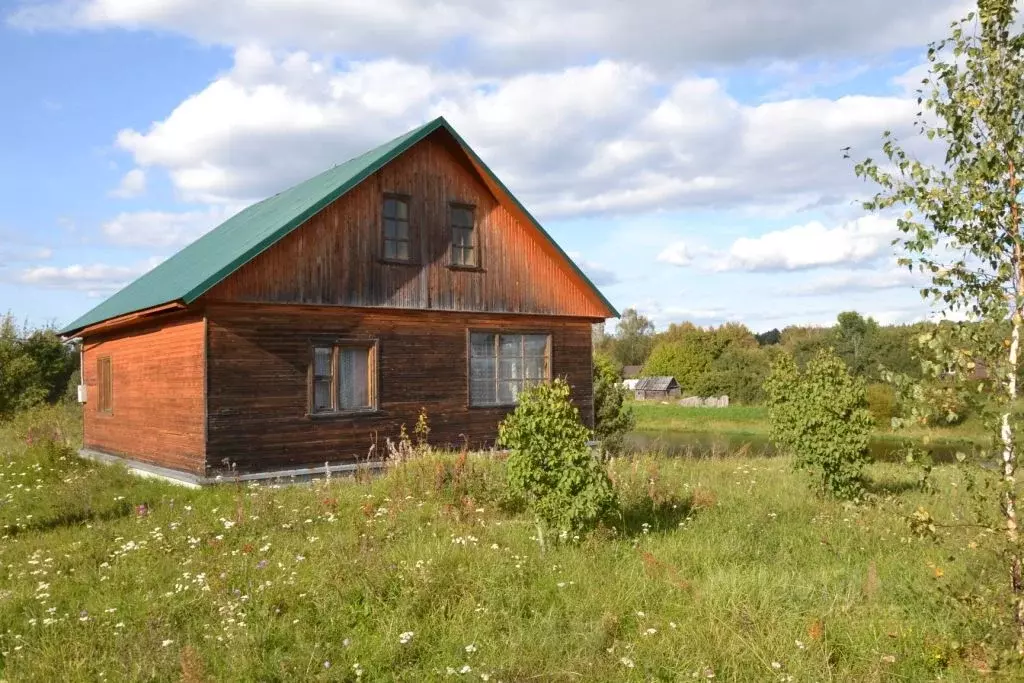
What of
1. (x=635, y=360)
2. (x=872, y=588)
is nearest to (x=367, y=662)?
(x=872, y=588)

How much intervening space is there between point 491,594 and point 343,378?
9193 mm

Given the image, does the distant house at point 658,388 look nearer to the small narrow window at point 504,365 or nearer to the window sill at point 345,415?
the small narrow window at point 504,365

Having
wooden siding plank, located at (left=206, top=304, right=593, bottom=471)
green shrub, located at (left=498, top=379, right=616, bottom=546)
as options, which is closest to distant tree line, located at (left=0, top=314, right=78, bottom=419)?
wooden siding plank, located at (left=206, top=304, right=593, bottom=471)

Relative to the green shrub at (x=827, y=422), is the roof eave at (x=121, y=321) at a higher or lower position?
higher

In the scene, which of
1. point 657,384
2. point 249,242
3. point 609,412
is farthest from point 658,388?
point 249,242

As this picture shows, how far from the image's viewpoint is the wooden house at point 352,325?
14109mm

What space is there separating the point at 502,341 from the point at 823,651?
12338 mm

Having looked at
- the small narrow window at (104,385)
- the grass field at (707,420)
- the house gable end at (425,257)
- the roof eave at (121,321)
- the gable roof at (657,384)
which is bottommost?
the grass field at (707,420)

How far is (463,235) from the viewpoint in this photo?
1712 cm

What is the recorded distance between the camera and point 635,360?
331ft

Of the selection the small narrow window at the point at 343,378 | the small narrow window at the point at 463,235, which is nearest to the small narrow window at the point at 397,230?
the small narrow window at the point at 463,235

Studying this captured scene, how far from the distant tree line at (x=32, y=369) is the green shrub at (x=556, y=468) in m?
30.2

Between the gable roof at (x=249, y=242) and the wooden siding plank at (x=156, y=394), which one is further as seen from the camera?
the wooden siding plank at (x=156, y=394)

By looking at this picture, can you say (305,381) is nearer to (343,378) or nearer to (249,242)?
(343,378)
